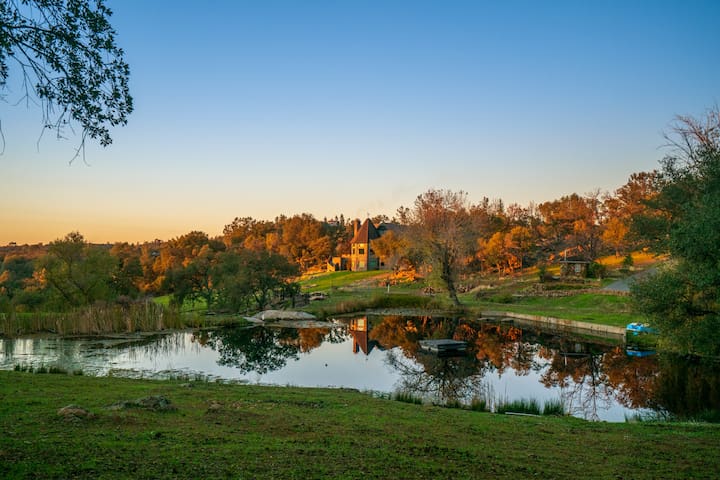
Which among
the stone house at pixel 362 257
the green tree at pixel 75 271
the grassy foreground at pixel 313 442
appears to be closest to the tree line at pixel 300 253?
the green tree at pixel 75 271

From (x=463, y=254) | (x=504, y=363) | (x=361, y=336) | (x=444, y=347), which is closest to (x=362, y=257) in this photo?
(x=463, y=254)

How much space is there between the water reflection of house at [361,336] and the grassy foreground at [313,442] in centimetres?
1531

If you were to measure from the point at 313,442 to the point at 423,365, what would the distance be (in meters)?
15.2

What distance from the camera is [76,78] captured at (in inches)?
303

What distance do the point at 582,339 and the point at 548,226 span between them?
5070 cm

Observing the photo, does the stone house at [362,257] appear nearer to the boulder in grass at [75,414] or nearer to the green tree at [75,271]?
the green tree at [75,271]

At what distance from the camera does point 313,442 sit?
7.49m

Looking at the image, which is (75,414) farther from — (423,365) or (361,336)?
(361,336)

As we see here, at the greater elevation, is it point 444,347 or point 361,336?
point 444,347

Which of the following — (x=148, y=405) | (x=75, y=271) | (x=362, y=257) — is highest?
(x=362, y=257)

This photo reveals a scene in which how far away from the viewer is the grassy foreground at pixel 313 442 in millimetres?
5984

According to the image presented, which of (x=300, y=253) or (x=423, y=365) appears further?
(x=300, y=253)

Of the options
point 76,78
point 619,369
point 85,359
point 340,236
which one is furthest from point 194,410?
point 340,236

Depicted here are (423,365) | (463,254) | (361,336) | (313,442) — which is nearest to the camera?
(313,442)
